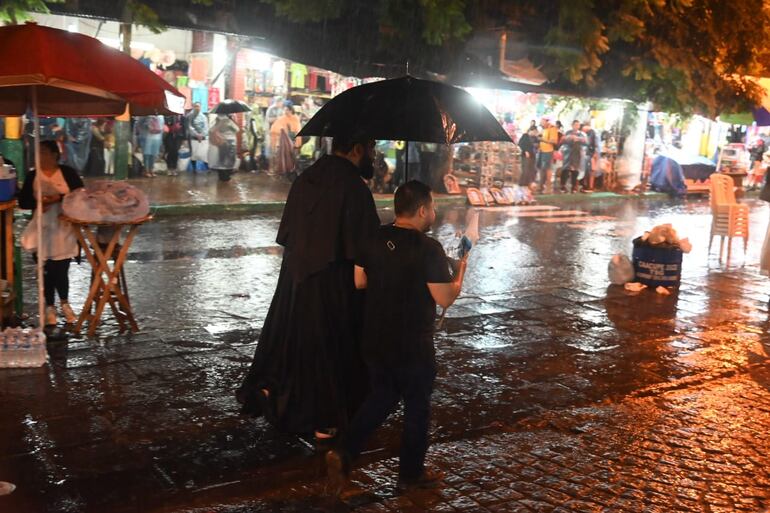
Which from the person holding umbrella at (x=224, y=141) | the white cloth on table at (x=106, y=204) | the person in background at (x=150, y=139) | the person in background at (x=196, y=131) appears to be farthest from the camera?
the person in background at (x=196, y=131)

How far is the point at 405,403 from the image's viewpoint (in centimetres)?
456

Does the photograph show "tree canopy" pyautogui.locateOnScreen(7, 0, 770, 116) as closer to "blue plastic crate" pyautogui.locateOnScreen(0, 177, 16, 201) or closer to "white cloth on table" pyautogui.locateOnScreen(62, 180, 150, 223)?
"white cloth on table" pyautogui.locateOnScreen(62, 180, 150, 223)

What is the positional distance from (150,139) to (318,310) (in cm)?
1666

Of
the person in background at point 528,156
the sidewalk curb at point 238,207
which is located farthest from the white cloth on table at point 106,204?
the person in background at point 528,156

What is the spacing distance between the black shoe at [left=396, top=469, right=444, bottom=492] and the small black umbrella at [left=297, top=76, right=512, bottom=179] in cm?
206

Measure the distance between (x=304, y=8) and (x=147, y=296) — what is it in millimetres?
4640

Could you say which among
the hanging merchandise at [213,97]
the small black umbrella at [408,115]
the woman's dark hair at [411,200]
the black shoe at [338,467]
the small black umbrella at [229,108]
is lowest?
the black shoe at [338,467]

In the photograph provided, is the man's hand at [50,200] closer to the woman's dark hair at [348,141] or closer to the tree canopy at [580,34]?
the woman's dark hair at [348,141]

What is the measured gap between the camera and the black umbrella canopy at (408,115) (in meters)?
5.31

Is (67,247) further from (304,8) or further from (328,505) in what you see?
(304,8)

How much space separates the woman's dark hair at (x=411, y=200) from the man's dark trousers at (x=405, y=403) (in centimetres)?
82

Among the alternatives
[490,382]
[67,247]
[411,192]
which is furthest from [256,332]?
[411,192]

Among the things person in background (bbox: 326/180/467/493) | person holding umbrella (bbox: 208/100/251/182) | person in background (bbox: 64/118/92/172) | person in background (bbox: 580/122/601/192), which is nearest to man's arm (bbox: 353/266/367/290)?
person in background (bbox: 326/180/467/493)

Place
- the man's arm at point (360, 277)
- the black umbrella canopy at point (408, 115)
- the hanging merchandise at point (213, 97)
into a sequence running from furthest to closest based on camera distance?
the hanging merchandise at point (213, 97)
the black umbrella canopy at point (408, 115)
the man's arm at point (360, 277)
